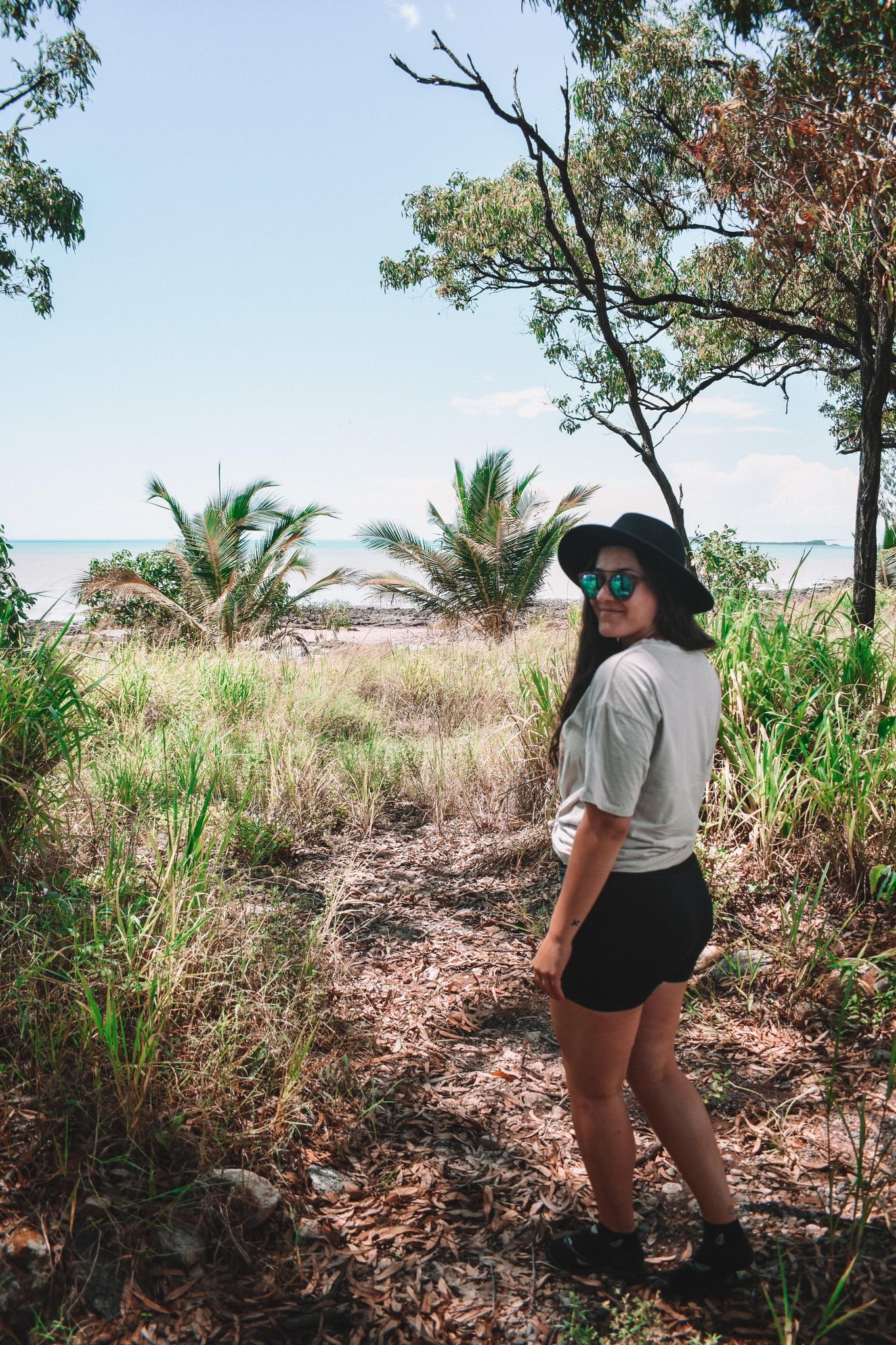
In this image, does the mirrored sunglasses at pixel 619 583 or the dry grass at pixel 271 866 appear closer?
the mirrored sunglasses at pixel 619 583

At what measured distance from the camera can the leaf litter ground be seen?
7.57 ft

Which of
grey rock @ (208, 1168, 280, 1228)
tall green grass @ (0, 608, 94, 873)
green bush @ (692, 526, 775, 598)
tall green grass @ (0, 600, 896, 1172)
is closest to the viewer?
grey rock @ (208, 1168, 280, 1228)

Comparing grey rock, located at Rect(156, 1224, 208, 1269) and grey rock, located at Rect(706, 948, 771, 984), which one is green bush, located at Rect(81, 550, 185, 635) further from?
grey rock, located at Rect(156, 1224, 208, 1269)

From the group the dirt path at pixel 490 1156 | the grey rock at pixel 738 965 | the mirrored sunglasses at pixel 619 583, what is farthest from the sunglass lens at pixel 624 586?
the grey rock at pixel 738 965

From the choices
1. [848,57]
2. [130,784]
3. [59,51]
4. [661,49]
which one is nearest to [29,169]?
[59,51]

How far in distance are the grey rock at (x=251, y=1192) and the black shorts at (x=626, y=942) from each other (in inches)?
46.7

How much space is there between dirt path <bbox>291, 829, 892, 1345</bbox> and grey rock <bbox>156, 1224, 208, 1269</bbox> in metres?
0.29

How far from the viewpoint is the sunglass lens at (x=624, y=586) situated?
2.18m

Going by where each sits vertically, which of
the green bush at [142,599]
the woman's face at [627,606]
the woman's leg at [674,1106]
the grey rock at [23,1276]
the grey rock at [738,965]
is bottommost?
the grey rock at [23,1276]

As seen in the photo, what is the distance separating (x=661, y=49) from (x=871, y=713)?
10779mm

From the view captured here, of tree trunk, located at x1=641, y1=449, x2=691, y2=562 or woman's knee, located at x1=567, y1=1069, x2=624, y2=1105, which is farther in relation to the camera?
tree trunk, located at x1=641, y1=449, x2=691, y2=562

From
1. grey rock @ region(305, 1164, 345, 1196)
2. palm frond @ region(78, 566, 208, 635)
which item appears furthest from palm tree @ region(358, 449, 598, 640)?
grey rock @ region(305, 1164, 345, 1196)

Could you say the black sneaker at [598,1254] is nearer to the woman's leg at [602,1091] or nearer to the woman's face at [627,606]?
the woman's leg at [602,1091]

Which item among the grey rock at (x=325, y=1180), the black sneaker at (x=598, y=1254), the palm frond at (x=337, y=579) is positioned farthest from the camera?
the palm frond at (x=337, y=579)
